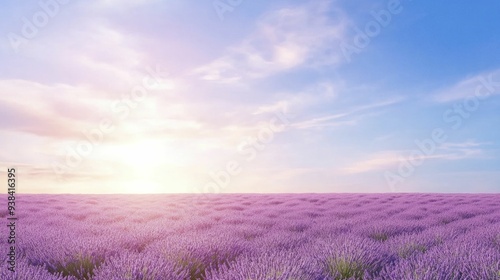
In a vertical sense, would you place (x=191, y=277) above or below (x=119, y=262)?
below

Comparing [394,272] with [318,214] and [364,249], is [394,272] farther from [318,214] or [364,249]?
[318,214]

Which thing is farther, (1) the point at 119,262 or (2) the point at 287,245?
(2) the point at 287,245

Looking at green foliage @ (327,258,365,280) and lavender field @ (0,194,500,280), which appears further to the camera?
green foliage @ (327,258,365,280)

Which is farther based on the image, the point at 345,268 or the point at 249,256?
the point at 249,256

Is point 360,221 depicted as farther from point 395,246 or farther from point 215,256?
point 215,256

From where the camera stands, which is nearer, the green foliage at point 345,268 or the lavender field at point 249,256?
the lavender field at point 249,256

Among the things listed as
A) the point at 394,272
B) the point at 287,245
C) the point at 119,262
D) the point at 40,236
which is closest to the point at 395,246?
the point at 287,245

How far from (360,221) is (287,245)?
3254 mm

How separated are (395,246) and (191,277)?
2.56 metres

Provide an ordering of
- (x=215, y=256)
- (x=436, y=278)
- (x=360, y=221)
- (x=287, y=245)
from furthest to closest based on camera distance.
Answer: (x=360, y=221)
(x=287, y=245)
(x=215, y=256)
(x=436, y=278)

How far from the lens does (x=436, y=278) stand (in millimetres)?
2592

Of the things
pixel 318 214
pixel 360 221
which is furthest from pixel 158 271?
pixel 318 214

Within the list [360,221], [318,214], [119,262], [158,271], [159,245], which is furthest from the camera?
[318,214]

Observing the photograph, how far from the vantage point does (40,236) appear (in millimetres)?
4914
